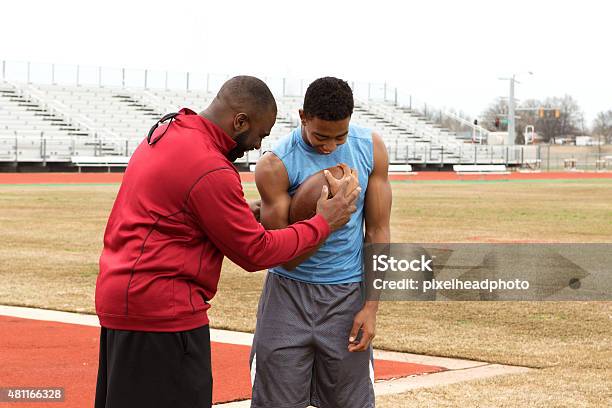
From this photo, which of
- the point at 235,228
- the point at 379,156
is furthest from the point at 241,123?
the point at 379,156

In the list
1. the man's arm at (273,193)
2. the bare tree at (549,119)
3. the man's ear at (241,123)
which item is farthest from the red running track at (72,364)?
the bare tree at (549,119)

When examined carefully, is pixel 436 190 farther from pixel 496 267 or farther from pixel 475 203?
pixel 496 267

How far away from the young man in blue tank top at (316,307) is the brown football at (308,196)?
0.17ft

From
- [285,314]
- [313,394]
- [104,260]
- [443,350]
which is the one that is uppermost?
[104,260]

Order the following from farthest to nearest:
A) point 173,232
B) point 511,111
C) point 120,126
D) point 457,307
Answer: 1. point 511,111
2. point 120,126
3. point 457,307
4. point 173,232

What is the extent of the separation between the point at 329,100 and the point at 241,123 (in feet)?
1.57

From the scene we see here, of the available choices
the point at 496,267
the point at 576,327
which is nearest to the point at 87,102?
the point at 496,267

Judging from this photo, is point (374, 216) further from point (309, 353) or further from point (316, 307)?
point (309, 353)

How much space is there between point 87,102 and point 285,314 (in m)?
52.8

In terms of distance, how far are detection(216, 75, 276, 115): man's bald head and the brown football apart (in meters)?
0.46

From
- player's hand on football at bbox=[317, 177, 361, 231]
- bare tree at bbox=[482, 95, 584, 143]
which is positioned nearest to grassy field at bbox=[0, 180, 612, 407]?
player's hand on football at bbox=[317, 177, 361, 231]

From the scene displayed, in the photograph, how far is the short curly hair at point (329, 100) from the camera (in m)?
4.02

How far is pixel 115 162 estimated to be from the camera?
147 feet

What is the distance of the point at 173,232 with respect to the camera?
3514 millimetres
